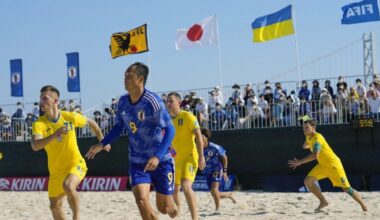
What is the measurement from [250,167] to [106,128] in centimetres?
478

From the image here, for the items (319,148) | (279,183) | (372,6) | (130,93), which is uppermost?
(372,6)

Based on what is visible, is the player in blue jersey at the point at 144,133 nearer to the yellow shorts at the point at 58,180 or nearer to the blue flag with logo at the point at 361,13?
the yellow shorts at the point at 58,180

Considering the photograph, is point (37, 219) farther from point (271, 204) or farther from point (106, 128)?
point (106, 128)

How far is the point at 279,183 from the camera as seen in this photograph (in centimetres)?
1775

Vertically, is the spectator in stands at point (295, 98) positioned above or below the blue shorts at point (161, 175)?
above

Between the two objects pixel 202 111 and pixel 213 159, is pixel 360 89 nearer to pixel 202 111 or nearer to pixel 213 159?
pixel 202 111

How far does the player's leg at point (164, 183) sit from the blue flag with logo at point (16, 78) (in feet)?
63.7

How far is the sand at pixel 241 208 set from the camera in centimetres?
1084

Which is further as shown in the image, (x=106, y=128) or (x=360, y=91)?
(x=106, y=128)

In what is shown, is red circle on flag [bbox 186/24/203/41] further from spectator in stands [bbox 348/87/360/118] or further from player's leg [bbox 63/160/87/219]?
player's leg [bbox 63/160/87/219]

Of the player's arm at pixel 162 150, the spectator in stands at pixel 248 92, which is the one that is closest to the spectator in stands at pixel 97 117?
the spectator in stands at pixel 248 92

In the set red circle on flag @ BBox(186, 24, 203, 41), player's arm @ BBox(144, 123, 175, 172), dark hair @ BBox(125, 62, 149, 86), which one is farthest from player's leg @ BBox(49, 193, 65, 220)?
red circle on flag @ BBox(186, 24, 203, 41)

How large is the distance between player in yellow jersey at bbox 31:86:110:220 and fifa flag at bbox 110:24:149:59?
47.3ft

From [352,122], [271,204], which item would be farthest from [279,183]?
[271,204]
